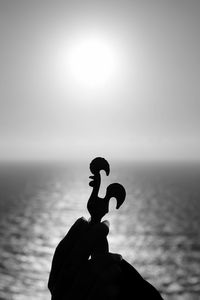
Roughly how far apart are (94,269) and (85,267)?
18 cm

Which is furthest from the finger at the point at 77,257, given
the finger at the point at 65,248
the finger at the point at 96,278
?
the finger at the point at 65,248

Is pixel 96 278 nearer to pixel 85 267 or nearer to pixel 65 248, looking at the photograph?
pixel 85 267

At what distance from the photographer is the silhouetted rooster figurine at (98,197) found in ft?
21.7

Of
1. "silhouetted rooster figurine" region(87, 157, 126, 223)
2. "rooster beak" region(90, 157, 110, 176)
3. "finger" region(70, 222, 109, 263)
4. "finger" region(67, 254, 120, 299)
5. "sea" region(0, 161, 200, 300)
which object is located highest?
"sea" region(0, 161, 200, 300)

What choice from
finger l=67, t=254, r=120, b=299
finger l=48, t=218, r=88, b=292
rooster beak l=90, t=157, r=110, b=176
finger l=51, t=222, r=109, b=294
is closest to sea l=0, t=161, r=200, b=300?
finger l=48, t=218, r=88, b=292

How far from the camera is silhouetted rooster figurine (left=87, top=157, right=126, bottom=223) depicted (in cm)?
661

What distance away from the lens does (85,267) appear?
6.02m

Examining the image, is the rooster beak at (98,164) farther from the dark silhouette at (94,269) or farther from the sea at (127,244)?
the sea at (127,244)

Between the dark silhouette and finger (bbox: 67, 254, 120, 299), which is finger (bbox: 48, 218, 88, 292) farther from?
finger (bbox: 67, 254, 120, 299)

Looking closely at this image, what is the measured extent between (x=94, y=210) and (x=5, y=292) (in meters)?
82.0

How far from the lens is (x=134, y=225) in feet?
505

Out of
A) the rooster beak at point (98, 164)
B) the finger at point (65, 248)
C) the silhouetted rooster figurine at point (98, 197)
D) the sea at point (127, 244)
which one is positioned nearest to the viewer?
the finger at point (65, 248)

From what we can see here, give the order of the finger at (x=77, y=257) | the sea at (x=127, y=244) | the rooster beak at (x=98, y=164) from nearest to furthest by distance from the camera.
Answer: the finger at (x=77, y=257)
the rooster beak at (x=98, y=164)
the sea at (x=127, y=244)

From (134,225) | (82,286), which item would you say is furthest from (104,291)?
(134,225)
